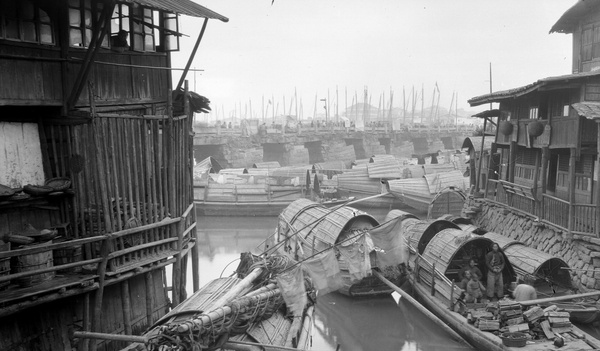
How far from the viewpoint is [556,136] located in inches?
750

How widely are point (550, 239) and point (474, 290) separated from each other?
491 cm

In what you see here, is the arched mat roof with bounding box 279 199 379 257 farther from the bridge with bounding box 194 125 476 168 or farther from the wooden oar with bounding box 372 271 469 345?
the bridge with bounding box 194 125 476 168

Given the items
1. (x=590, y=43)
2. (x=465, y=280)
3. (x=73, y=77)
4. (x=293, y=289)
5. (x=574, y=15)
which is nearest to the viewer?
(x=73, y=77)

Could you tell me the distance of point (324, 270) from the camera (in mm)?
13695

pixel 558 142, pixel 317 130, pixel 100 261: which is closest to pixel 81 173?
pixel 100 261

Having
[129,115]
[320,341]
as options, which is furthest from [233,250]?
[129,115]

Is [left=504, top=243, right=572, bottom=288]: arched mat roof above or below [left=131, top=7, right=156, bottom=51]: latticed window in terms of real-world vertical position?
below

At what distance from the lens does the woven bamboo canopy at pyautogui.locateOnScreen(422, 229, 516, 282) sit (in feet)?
52.3

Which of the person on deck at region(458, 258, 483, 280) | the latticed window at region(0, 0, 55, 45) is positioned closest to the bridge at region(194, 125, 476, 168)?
the person on deck at region(458, 258, 483, 280)

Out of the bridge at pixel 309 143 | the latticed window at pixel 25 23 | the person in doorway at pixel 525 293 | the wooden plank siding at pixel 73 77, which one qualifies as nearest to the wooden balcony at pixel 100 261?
the wooden plank siding at pixel 73 77

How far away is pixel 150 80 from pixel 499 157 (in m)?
18.3

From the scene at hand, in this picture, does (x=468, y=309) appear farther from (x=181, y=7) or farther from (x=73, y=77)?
→ (x=73, y=77)

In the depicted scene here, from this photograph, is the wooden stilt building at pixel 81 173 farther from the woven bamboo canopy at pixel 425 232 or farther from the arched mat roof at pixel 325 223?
the woven bamboo canopy at pixel 425 232

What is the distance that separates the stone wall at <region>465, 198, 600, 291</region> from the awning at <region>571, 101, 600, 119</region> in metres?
3.42
